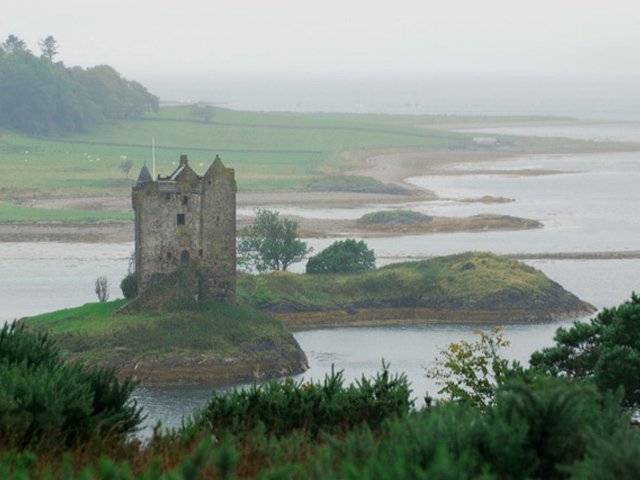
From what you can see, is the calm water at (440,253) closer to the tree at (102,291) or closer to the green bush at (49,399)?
the tree at (102,291)

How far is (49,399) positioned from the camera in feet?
78.3

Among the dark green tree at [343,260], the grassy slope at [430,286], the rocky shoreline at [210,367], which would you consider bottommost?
the rocky shoreline at [210,367]

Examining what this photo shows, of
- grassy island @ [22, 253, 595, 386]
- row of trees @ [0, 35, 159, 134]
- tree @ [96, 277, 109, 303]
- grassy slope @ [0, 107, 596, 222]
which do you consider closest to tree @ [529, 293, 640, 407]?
grassy island @ [22, 253, 595, 386]

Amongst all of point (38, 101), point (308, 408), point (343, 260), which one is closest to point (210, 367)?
point (343, 260)

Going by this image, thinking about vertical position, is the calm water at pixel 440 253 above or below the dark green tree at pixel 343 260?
below

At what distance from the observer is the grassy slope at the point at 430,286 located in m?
75.6

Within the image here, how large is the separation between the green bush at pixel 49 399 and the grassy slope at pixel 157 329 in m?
28.2

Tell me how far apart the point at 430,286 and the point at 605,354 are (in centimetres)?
4547

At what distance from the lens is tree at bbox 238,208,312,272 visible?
83.6 m

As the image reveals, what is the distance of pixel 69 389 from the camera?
83.8 feet

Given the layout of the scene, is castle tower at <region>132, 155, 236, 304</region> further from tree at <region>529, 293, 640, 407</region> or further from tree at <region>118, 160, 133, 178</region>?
tree at <region>118, 160, 133, 178</region>

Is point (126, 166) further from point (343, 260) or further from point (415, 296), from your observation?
point (415, 296)

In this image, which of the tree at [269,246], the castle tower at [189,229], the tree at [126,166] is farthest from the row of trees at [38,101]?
the castle tower at [189,229]

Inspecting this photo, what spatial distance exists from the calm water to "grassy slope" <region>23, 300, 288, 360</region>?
11.1 feet
